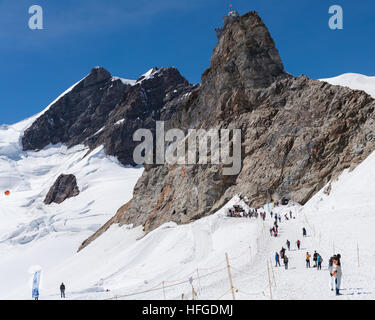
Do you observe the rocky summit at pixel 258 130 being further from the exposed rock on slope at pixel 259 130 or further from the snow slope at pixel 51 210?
the snow slope at pixel 51 210

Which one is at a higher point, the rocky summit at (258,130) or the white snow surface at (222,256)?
the rocky summit at (258,130)

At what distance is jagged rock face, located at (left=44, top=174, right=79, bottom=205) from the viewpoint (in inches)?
5650

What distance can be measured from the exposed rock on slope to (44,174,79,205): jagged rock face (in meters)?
72.2

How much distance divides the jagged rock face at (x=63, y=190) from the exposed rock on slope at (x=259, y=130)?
72.2 metres

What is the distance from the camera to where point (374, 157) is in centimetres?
4059

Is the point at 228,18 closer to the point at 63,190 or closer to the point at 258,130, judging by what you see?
the point at 258,130

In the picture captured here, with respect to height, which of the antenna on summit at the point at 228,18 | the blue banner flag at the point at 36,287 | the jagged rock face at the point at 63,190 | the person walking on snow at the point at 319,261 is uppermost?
the antenna on summit at the point at 228,18

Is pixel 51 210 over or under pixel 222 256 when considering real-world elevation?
over

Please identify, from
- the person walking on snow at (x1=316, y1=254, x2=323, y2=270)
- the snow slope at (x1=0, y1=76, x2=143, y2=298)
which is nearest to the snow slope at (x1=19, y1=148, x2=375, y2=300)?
the person walking on snow at (x1=316, y1=254, x2=323, y2=270)

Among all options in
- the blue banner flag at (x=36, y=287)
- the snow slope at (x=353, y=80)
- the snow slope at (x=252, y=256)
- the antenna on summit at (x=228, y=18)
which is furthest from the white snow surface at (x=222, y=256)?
the snow slope at (x=353, y=80)

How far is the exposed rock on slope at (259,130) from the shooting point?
154ft

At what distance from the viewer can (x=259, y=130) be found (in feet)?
186

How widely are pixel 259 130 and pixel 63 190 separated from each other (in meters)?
108

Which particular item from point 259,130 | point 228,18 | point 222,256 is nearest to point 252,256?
point 222,256
